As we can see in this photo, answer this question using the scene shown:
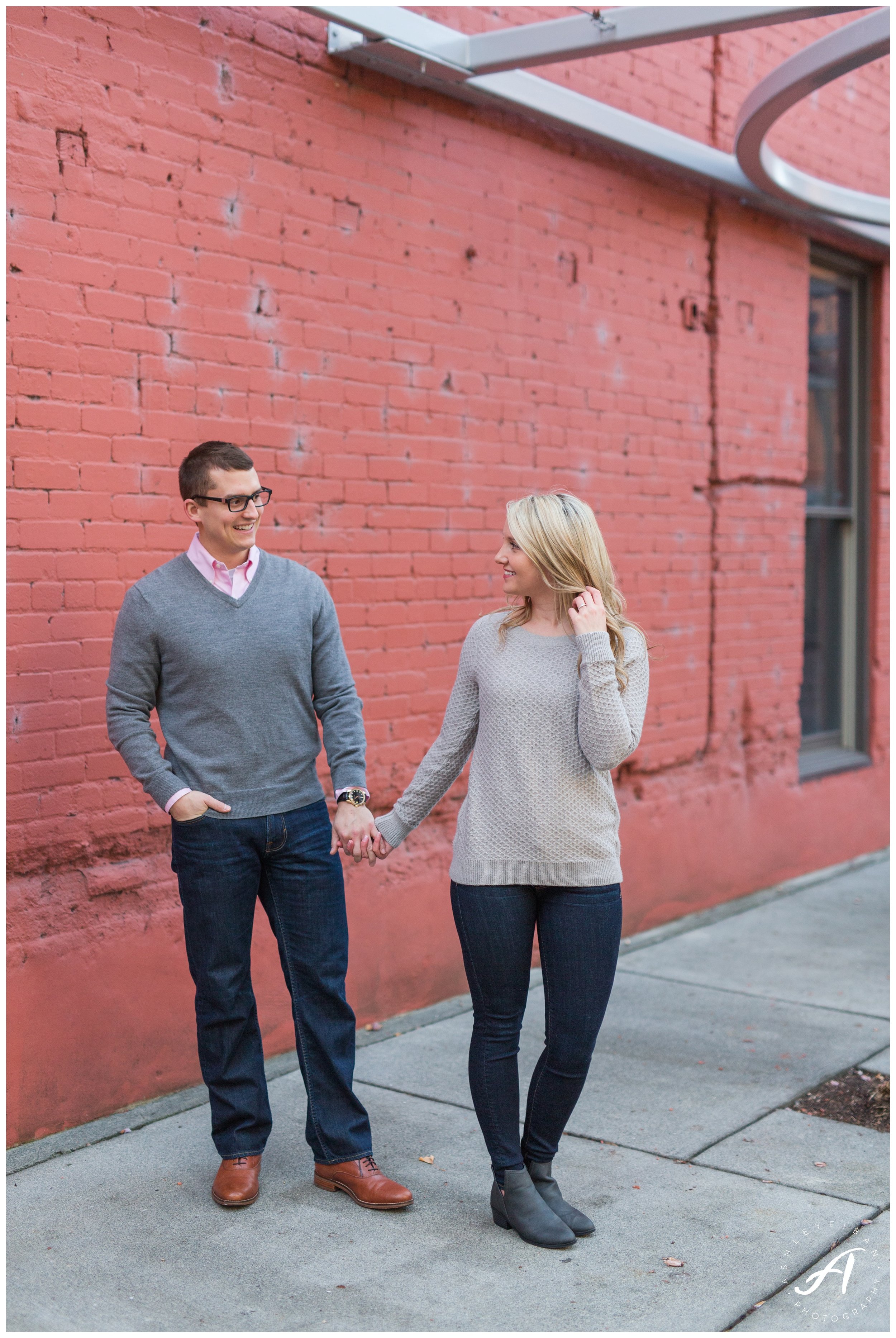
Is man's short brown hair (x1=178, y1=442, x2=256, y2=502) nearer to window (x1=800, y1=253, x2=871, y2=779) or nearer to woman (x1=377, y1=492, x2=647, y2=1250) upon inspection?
woman (x1=377, y1=492, x2=647, y2=1250)

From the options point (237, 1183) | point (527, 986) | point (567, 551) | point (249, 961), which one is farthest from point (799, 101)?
point (237, 1183)

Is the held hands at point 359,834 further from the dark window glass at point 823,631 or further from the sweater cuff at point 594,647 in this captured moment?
the dark window glass at point 823,631

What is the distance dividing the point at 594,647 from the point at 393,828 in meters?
0.77

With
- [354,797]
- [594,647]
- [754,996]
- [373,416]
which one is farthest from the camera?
[754,996]

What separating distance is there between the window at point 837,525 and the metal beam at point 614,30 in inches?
142

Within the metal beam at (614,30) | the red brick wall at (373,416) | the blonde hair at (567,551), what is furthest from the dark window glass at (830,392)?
the blonde hair at (567,551)

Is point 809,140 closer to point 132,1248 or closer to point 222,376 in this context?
point 222,376

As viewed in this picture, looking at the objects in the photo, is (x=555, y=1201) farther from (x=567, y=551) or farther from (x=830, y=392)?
(x=830, y=392)

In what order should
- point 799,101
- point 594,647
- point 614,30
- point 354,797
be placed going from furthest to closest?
point 799,101
point 614,30
point 354,797
point 594,647

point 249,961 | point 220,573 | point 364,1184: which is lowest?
point 364,1184

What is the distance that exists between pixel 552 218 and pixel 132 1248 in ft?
14.4

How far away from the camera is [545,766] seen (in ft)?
11.0

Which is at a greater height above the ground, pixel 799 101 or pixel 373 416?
pixel 799 101

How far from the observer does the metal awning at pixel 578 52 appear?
4695 mm
